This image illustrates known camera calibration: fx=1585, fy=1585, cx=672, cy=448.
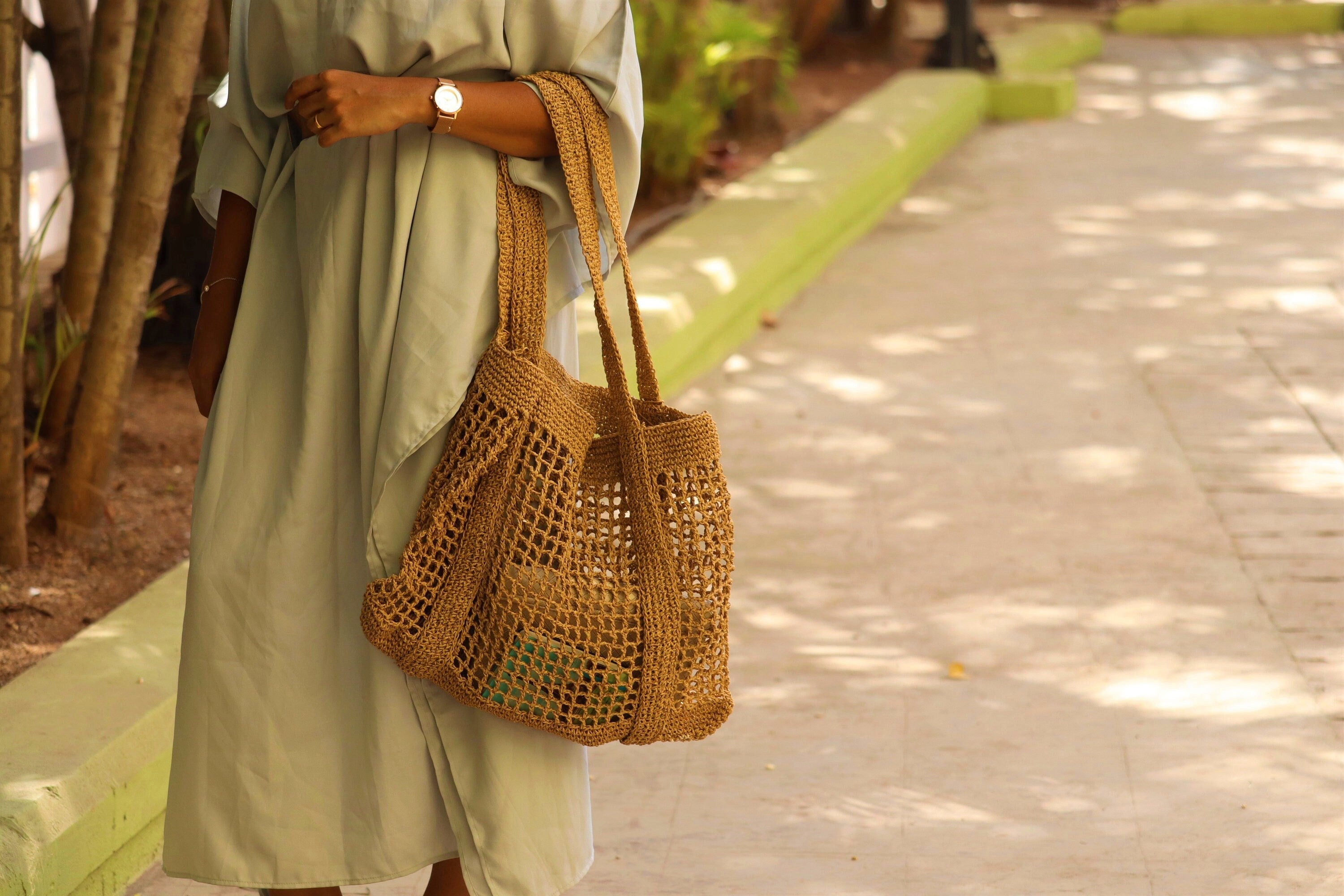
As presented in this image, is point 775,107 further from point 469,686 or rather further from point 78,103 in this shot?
point 469,686

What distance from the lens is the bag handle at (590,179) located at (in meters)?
2.10

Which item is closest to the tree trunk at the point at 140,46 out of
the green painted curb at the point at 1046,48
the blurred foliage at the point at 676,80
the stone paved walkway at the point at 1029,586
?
the stone paved walkway at the point at 1029,586

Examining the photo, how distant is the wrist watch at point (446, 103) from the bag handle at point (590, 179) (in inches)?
4.7

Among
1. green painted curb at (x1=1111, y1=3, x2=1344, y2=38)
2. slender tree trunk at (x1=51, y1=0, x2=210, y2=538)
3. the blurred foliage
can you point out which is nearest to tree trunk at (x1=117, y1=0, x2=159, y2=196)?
slender tree trunk at (x1=51, y1=0, x2=210, y2=538)

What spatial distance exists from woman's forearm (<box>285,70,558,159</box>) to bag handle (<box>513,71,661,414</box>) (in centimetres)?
2

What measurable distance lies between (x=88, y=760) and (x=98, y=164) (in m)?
1.76

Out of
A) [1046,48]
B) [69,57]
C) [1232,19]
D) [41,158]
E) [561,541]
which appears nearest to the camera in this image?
[561,541]

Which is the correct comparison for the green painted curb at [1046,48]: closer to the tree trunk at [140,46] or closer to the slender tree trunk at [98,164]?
the tree trunk at [140,46]

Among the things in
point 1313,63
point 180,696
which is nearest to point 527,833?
point 180,696

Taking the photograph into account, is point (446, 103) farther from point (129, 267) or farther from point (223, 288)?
point (129, 267)

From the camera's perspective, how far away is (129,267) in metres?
3.75

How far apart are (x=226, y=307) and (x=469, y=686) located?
25.7 inches

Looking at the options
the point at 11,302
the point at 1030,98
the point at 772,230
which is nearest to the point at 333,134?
the point at 11,302

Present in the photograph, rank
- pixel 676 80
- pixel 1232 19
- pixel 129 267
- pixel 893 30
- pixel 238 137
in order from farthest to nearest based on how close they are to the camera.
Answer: pixel 1232 19 → pixel 893 30 → pixel 676 80 → pixel 129 267 → pixel 238 137
